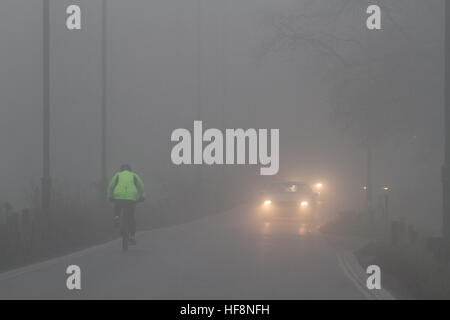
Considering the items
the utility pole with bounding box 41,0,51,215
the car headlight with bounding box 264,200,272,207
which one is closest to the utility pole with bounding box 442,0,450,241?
the utility pole with bounding box 41,0,51,215

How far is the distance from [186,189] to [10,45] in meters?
27.5

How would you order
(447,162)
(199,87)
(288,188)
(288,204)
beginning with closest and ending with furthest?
(447,162)
(288,204)
(288,188)
(199,87)

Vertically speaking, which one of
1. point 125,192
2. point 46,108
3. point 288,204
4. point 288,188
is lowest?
point 288,204

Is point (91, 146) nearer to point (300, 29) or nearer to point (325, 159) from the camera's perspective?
point (325, 159)

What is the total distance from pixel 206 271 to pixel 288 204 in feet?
58.3

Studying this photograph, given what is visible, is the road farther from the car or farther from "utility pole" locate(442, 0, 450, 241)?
the car

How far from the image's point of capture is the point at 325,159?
3123 inches

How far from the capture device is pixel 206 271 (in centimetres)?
1538

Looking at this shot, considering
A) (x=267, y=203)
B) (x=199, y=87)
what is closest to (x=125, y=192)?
(x=267, y=203)

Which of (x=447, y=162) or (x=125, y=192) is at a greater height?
(x=447, y=162)

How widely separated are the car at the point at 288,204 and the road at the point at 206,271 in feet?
28.2

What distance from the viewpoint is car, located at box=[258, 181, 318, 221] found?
3281cm

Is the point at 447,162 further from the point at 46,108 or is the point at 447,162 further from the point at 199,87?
the point at 199,87
